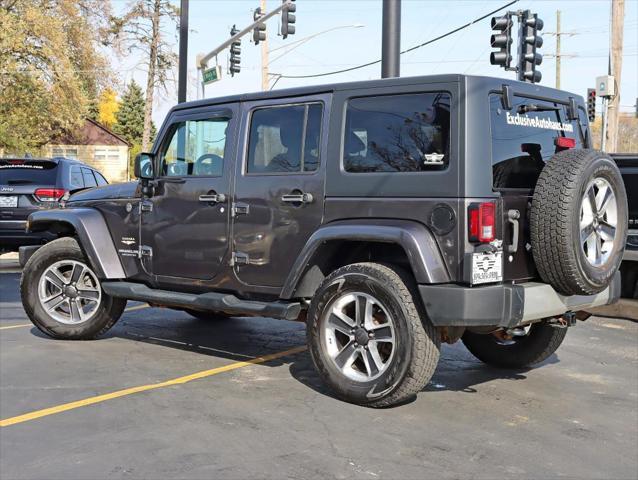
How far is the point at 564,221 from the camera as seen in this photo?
4.74 meters

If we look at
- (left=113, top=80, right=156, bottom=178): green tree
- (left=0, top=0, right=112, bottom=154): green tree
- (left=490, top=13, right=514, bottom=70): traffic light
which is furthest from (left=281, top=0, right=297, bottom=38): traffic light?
(left=113, top=80, right=156, bottom=178): green tree

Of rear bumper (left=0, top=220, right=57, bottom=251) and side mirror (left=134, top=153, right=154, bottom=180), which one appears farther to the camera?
rear bumper (left=0, top=220, right=57, bottom=251)

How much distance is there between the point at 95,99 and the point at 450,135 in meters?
36.2

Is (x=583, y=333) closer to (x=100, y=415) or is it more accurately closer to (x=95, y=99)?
(x=100, y=415)

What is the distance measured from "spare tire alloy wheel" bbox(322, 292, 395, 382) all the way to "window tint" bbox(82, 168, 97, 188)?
8833mm

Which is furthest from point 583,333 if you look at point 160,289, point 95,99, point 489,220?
point 95,99

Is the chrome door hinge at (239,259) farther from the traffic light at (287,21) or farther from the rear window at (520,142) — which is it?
the traffic light at (287,21)

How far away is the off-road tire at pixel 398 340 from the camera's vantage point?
4.83m

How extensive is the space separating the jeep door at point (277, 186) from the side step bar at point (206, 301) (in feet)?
0.66

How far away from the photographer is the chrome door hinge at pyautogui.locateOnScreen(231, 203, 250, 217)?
231 inches

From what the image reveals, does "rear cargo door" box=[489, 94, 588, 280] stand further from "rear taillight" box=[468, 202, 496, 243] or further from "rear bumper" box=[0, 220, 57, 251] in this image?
"rear bumper" box=[0, 220, 57, 251]

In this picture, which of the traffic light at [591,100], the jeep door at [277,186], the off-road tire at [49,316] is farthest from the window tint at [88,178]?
the traffic light at [591,100]

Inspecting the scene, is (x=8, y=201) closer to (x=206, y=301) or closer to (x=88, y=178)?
(x=88, y=178)

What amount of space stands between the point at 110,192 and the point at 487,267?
3.78 metres
